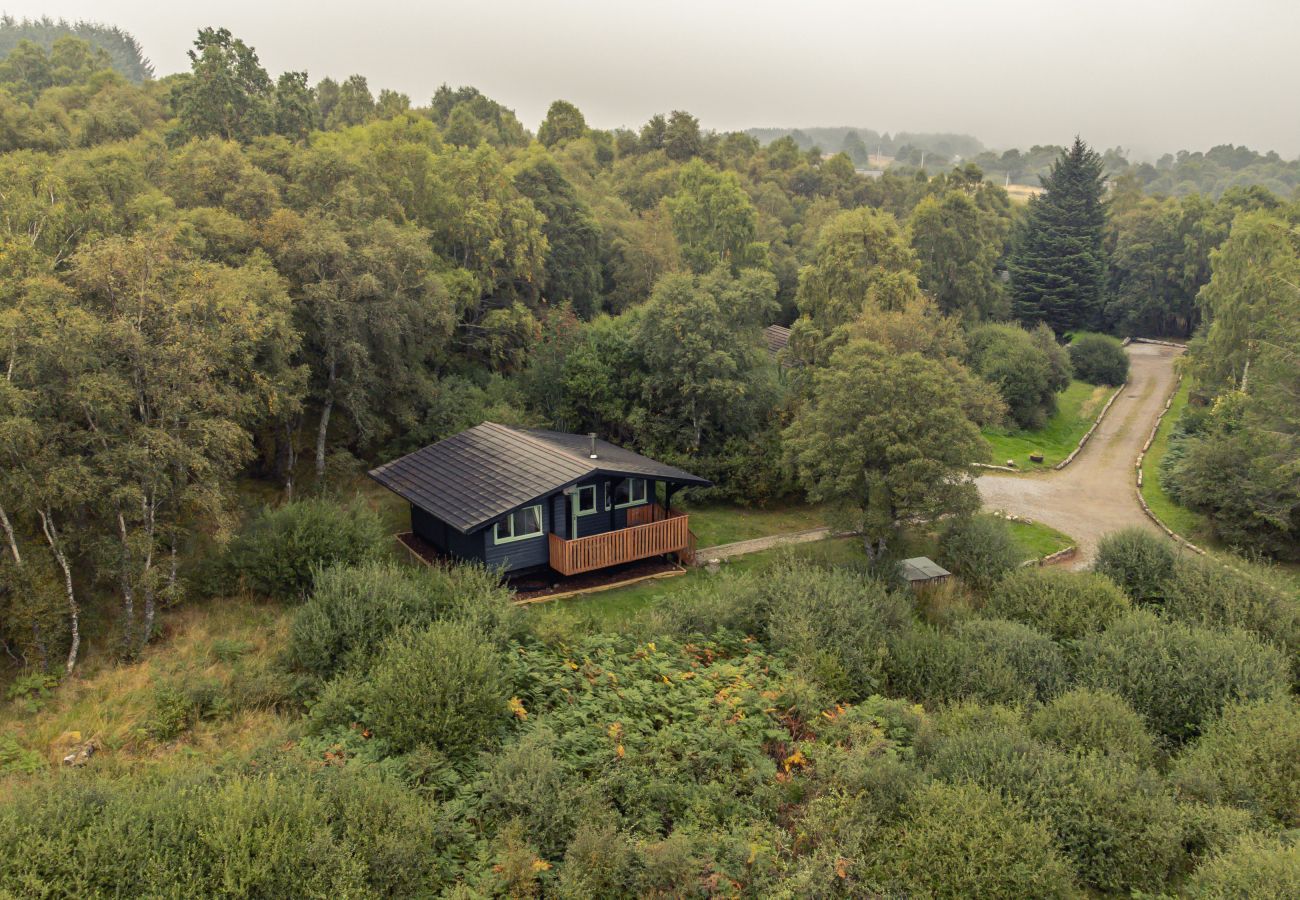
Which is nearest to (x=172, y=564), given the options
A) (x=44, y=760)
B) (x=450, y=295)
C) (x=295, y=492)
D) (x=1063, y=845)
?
(x=44, y=760)

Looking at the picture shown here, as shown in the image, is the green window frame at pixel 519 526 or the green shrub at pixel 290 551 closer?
the green shrub at pixel 290 551

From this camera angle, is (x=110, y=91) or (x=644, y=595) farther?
(x=110, y=91)

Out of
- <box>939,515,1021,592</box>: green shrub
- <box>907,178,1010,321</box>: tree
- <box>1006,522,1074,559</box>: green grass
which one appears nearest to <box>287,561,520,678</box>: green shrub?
<box>939,515,1021,592</box>: green shrub

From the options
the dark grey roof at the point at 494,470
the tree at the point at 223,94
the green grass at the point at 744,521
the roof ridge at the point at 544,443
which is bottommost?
the green grass at the point at 744,521

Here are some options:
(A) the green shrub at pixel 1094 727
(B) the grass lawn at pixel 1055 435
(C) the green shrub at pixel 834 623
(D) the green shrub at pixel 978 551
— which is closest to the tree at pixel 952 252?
(B) the grass lawn at pixel 1055 435

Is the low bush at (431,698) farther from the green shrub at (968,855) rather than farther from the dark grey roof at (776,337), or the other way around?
the dark grey roof at (776,337)

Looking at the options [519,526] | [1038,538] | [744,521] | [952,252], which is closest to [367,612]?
[519,526]

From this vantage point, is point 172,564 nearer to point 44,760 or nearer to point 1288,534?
point 44,760
